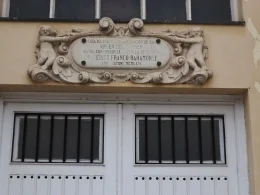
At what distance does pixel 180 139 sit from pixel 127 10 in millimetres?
1749

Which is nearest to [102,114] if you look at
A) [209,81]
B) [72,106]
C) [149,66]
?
[72,106]

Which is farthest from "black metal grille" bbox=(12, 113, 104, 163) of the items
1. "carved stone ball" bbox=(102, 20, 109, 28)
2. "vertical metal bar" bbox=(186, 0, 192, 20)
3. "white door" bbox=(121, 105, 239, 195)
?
"vertical metal bar" bbox=(186, 0, 192, 20)

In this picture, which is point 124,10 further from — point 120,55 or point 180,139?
point 180,139

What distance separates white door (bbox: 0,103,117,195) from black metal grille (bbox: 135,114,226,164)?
1.22ft

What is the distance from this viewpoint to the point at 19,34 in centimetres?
604

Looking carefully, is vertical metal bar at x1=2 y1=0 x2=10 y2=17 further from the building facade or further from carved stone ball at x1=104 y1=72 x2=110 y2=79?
carved stone ball at x1=104 y1=72 x2=110 y2=79

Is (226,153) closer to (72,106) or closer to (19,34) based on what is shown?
(72,106)

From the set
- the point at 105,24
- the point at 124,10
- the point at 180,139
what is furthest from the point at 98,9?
the point at 180,139

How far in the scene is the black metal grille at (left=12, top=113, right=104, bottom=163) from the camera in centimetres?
600

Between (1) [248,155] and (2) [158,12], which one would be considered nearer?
(1) [248,155]

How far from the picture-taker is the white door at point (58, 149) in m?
5.89

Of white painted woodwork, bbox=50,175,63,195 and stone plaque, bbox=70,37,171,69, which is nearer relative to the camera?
white painted woodwork, bbox=50,175,63,195

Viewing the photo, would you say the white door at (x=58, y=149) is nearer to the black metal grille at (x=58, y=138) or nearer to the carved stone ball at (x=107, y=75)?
the black metal grille at (x=58, y=138)

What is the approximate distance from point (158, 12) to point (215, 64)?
102 centimetres
